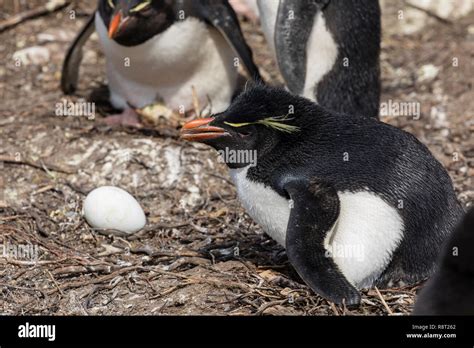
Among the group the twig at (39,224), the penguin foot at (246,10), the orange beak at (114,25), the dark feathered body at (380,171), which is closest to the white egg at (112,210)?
the twig at (39,224)

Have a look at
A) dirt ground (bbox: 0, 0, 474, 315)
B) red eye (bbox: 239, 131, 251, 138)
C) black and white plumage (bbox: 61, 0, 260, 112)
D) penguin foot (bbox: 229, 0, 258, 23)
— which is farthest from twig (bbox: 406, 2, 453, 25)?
red eye (bbox: 239, 131, 251, 138)

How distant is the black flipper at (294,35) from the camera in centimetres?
517

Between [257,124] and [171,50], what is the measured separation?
1.60 m

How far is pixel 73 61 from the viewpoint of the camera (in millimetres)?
5875

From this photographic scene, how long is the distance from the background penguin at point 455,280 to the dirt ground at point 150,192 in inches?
16.8

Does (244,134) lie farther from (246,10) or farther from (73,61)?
(246,10)

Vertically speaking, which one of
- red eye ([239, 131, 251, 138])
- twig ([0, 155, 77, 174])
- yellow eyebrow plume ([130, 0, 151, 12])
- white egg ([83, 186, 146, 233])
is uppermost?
yellow eyebrow plume ([130, 0, 151, 12])

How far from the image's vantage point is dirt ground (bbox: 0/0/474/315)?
3.77m

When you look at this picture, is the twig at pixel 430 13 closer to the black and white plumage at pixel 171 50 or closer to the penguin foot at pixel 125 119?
the black and white plumage at pixel 171 50

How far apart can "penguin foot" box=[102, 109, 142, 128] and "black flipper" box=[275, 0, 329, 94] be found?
81 centimetres

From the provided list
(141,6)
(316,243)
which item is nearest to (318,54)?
(141,6)

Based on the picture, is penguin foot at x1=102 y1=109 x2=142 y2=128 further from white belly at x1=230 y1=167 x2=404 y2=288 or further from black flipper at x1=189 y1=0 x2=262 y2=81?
white belly at x1=230 y1=167 x2=404 y2=288
